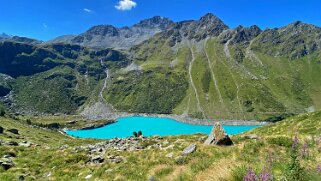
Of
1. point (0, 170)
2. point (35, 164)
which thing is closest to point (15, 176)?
point (0, 170)

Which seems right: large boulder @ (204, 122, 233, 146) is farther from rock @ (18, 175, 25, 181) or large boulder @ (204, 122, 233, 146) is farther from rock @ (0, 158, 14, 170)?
rock @ (0, 158, 14, 170)

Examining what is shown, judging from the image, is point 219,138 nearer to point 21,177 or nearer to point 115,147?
point 21,177

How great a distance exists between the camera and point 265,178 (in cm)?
802

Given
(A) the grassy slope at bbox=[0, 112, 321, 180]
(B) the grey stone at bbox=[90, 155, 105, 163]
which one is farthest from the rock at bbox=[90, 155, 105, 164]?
(A) the grassy slope at bbox=[0, 112, 321, 180]

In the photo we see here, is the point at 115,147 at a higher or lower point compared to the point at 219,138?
lower

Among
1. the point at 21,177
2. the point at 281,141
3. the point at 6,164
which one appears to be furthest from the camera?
the point at 6,164

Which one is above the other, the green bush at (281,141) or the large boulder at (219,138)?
the green bush at (281,141)

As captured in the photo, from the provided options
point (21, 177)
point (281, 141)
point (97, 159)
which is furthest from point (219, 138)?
point (21, 177)

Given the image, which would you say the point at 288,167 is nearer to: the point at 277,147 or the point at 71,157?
the point at 277,147

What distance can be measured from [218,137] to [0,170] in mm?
17521

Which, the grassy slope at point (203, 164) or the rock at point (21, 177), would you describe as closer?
the grassy slope at point (203, 164)

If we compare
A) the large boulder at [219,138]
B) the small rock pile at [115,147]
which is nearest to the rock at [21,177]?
the small rock pile at [115,147]

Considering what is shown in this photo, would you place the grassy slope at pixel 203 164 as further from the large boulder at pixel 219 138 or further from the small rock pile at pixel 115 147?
the large boulder at pixel 219 138

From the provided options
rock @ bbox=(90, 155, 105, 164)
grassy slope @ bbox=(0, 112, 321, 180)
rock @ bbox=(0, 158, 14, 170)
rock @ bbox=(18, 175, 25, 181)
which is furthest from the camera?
rock @ bbox=(90, 155, 105, 164)
